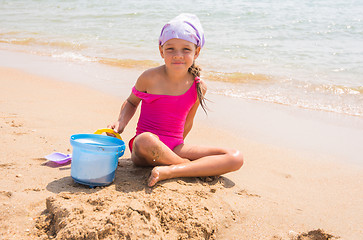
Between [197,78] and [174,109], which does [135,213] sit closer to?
[174,109]

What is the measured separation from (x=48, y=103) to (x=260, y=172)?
8.92 ft

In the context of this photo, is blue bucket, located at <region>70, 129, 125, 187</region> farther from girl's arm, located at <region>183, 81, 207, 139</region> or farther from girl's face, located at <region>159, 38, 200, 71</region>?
girl's arm, located at <region>183, 81, 207, 139</region>

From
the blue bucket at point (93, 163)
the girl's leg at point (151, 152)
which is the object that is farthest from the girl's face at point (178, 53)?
the blue bucket at point (93, 163)

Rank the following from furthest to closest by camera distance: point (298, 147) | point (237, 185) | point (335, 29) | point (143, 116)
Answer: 1. point (335, 29)
2. point (298, 147)
3. point (143, 116)
4. point (237, 185)

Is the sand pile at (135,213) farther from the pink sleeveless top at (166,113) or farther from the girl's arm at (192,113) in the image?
the girl's arm at (192,113)

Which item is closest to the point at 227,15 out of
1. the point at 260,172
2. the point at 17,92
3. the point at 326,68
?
the point at 326,68

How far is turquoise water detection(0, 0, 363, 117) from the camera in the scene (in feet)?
20.7

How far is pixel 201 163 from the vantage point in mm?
2814

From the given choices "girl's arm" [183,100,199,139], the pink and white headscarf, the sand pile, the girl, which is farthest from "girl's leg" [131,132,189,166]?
the pink and white headscarf

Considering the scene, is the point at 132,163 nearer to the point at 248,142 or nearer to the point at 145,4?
the point at 248,142

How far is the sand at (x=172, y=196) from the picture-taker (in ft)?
6.43

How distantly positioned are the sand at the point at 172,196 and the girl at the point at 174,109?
4.7 inches

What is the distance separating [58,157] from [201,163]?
1140 mm

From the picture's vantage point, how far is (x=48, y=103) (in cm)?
453
